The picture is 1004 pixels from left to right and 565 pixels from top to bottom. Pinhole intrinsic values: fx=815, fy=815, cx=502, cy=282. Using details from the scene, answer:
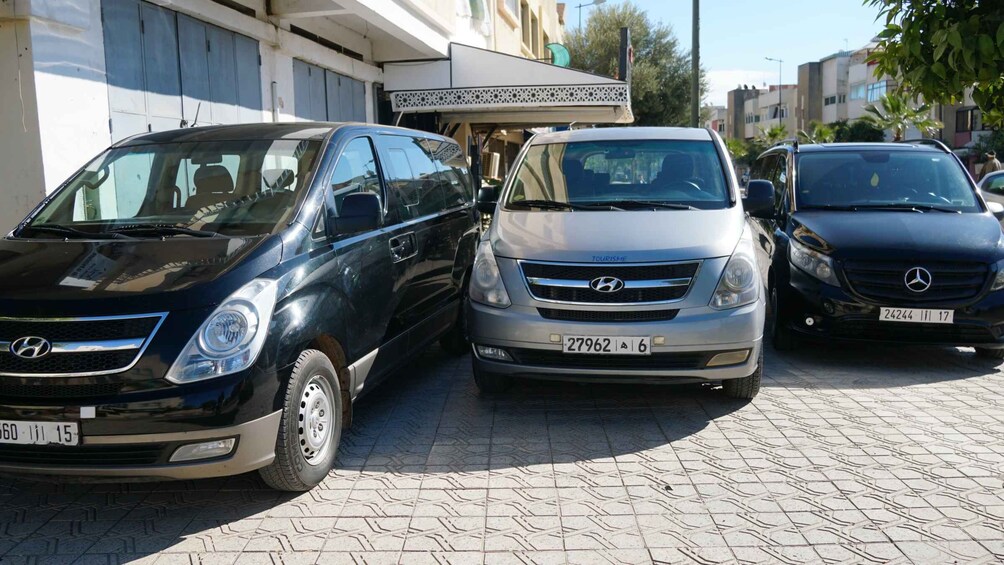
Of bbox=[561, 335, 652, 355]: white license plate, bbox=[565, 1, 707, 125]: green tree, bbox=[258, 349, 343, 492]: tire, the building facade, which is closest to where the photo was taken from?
bbox=[258, 349, 343, 492]: tire

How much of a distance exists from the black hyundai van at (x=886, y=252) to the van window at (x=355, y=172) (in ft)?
9.30

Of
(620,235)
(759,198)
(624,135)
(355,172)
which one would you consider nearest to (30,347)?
(355,172)

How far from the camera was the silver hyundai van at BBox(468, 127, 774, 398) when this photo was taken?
190 inches

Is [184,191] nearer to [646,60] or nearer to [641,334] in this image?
[641,334]

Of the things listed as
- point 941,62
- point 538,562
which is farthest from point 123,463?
point 941,62

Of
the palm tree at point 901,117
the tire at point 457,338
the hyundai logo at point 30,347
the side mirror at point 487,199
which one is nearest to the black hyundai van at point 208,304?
the hyundai logo at point 30,347

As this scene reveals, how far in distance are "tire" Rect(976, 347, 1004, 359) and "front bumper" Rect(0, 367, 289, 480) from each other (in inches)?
227

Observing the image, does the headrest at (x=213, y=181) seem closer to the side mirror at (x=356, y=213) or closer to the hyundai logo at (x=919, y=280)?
the side mirror at (x=356, y=213)

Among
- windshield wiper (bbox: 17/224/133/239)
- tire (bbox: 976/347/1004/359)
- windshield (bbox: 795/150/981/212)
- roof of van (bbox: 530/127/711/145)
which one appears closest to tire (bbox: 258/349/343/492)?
windshield wiper (bbox: 17/224/133/239)

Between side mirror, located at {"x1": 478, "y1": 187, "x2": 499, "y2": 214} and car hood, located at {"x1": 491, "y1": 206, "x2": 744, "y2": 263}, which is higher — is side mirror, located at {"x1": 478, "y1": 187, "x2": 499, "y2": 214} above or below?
above

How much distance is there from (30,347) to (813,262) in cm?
543

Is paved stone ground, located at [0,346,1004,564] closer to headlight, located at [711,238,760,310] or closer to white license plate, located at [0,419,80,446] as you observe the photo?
white license plate, located at [0,419,80,446]

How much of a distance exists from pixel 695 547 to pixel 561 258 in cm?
207

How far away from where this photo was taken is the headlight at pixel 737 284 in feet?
16.0
